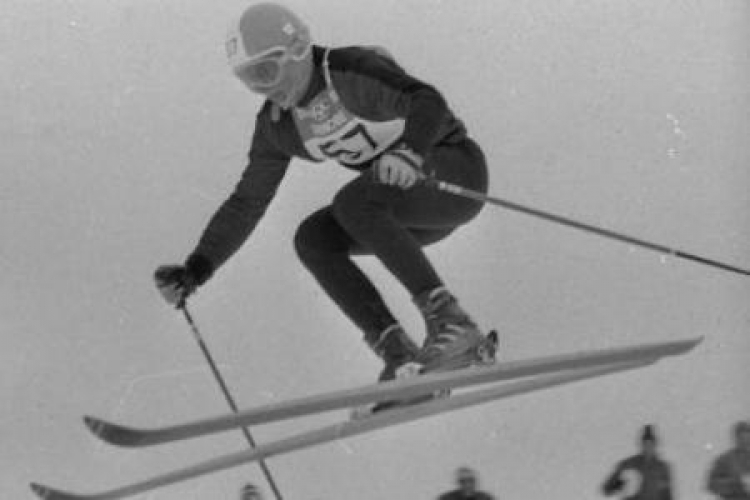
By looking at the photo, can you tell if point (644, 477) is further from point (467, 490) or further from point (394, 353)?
point (394, 353)

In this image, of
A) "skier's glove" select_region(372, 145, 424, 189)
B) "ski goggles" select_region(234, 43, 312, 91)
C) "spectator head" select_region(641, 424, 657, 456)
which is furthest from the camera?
"spectator head" select_region(641, 424, 657, 456)

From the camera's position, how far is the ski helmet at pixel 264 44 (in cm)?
507

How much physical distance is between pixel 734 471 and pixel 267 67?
84.9 inches

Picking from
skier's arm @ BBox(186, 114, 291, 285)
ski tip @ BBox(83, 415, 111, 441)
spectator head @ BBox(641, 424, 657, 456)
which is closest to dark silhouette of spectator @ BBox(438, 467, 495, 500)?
spectator head @ BBox(641, 424, 657, 456)

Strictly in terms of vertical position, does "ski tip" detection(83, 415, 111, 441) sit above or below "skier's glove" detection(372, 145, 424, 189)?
below

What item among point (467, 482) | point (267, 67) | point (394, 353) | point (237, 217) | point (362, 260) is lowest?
point (467, 482)

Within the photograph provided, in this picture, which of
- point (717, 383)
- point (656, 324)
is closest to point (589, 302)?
point (656, 324)

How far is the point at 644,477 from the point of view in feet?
18.4

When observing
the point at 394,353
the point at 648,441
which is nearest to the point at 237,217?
the point at 394,353

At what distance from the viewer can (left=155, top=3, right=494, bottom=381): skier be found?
4.92 metres

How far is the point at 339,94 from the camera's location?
204 inches

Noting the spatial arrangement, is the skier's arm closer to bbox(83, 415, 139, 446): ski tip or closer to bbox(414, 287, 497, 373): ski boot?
bbox(83, 415, 139, 446): ski tip

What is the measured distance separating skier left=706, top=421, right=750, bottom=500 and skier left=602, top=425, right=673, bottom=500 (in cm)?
22

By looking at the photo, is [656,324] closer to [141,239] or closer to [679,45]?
[679,45]
